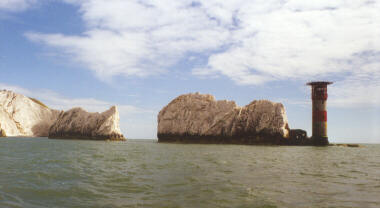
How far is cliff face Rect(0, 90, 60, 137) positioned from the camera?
10106cm

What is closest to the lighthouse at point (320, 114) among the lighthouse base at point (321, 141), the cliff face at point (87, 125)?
the lighthouse base at point (321, 141)

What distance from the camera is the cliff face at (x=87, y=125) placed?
77188 millimetres

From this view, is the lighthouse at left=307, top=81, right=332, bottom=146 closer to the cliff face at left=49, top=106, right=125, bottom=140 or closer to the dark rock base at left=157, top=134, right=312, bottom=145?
the dark rock base at left=157, top=134, right=312, bottom=145

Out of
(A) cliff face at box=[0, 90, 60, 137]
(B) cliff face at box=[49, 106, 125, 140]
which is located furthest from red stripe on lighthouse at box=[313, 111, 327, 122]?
(A) cliff face at box=[0, 90, 60, 137]

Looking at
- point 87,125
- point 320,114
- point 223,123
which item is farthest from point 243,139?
point 87,125

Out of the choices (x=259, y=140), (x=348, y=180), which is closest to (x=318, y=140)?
(x=259, y=140)

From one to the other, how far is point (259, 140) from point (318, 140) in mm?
11103

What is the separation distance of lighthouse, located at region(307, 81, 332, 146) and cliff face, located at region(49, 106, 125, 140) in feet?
164

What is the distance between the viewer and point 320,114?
5541 centimetres

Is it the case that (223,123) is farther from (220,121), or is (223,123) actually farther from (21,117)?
(21,117)

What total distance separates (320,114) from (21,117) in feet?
349

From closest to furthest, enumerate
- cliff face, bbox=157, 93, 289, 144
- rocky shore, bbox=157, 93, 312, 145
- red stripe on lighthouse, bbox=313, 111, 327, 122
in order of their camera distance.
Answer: red stripe on lighthouse, bbox=313, 111, 327, 122, rocky shore, bbox=157, 93, 312, 145, cliff face, bbox=157, 93, 289, 144

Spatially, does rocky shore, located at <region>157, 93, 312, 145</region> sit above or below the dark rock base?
above

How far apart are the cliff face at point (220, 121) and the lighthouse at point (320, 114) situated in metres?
5.46
